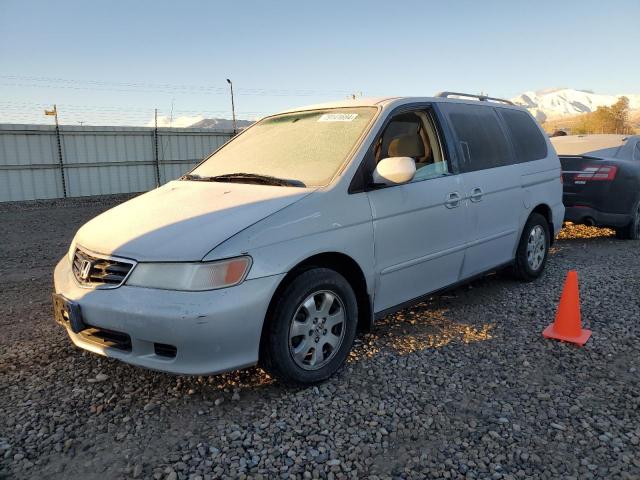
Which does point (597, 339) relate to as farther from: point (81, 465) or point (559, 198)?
point (81, 465)

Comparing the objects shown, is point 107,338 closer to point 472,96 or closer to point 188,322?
point 188,322

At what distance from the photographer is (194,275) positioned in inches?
99.3

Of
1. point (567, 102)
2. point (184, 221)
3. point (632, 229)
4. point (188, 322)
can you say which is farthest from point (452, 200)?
point (567, 102)

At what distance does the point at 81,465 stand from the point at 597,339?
3.55 m

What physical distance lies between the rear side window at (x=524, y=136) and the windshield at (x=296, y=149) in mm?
1992

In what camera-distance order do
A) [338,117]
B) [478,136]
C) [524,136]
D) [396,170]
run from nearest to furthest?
[396,170], [338,117], [478,136], [524,136]

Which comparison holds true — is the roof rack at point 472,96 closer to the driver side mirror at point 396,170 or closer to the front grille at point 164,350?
the driver side mirror at point 396,170

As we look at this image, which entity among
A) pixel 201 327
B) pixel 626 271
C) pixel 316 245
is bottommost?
pixel 626 271

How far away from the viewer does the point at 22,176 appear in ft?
47.3

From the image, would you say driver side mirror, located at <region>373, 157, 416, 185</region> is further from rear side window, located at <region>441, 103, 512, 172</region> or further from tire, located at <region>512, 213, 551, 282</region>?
tire, located at <region>512, 213, 551, 282</region>

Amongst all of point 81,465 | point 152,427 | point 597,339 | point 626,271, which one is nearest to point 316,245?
point 152,427

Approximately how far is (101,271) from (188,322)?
27.4 inches

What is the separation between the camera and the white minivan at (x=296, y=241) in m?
2.54

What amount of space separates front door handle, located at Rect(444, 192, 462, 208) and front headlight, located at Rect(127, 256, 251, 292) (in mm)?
1833
